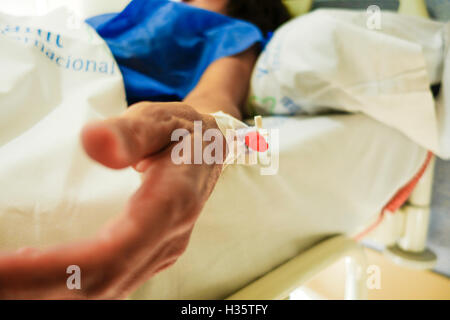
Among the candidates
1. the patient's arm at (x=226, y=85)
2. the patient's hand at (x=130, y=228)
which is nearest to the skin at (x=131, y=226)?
the patient's hand at (x=130, y=228)

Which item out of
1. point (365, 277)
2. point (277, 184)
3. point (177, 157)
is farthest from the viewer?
point (365, 277)

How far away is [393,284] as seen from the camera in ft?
2.02

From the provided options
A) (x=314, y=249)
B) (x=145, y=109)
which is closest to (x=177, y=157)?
(x=145, y=109)

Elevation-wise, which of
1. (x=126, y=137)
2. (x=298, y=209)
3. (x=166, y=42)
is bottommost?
(x=298, y=209)

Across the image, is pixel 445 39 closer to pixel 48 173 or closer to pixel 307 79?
pixel 307 79

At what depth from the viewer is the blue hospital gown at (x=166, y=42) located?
484 mm

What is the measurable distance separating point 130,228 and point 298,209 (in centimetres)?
28

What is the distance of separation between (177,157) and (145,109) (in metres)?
0.04

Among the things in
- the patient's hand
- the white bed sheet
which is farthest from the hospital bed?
the patient's hand

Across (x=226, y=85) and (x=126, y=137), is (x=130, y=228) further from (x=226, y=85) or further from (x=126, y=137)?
(x=226, y=85)

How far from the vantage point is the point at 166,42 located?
548mm

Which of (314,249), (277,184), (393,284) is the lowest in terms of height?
(393,284)
